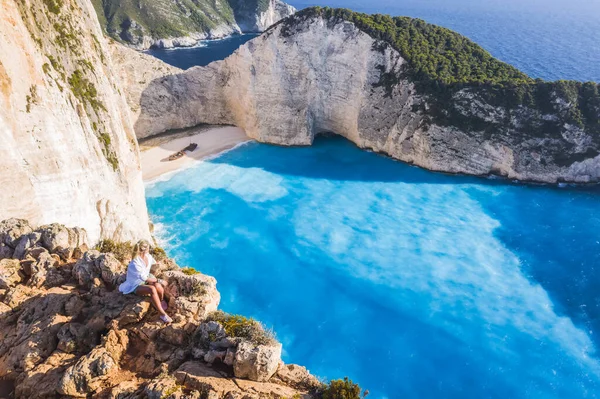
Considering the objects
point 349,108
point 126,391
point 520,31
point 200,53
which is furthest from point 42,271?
point 520,31

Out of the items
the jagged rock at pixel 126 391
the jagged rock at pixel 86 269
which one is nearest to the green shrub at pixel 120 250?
the jagged rock at pixel 86 269

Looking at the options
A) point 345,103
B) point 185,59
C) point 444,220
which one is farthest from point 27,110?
point 185,59

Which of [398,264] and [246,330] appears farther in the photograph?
[398,264]

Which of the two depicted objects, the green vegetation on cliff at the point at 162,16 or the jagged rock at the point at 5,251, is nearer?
the jagged rock at the point at 5,251

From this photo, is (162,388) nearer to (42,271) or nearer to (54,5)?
(42,271)

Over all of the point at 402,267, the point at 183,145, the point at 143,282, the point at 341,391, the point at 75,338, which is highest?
the point at 143,282

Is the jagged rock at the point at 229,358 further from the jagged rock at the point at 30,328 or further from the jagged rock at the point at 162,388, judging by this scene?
the jagged rock at the point at 30,328
